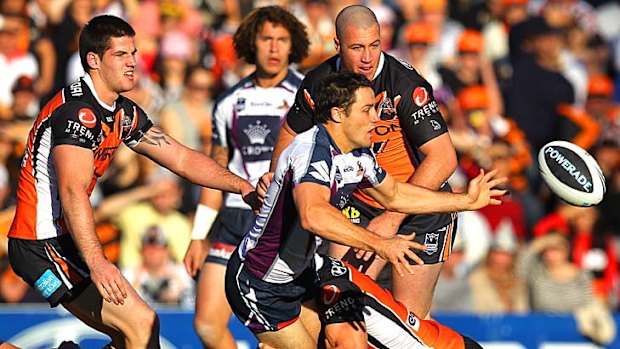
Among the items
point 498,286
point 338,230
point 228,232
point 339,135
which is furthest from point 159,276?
point 338,230

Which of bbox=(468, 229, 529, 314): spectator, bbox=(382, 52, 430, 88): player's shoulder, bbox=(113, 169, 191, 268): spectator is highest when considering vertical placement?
bbox=(382, 52, 430, 88): player's shoulder

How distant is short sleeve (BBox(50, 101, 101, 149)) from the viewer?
816 centimetres

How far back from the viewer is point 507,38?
1625cm

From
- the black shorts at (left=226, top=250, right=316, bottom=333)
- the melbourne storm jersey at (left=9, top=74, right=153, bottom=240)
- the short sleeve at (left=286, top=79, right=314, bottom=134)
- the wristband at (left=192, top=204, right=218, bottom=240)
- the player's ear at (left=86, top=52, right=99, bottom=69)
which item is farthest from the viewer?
the wristband at (left=192, top=204, right=218, bottom=240)

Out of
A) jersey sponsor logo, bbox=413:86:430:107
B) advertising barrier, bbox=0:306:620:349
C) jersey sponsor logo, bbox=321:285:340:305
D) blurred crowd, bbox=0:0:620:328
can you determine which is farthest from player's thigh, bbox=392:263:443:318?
blurred crowd, bbox=0:0:620:328

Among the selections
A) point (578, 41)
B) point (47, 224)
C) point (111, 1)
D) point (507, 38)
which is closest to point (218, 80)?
point (111, 1)

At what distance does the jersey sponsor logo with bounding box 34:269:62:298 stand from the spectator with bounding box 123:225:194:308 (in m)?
4.08

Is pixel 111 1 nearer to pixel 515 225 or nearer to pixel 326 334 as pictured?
pixel 515 225

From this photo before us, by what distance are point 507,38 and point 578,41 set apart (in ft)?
3.75

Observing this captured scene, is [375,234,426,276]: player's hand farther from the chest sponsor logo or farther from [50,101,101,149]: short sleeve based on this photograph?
the chest sponsor logo

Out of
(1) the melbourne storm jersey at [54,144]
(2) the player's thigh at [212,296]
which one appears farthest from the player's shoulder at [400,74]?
(2) the player's thigh at [212,296]

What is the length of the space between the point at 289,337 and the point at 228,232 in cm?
198

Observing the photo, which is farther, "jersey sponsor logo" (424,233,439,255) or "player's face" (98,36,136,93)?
"jersey sponsor logo" (424,233,439,255)

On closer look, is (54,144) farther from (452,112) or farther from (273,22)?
(452,112)
